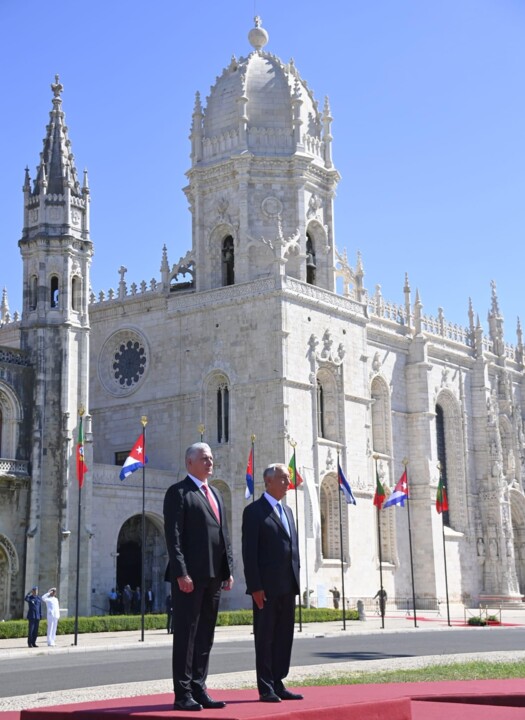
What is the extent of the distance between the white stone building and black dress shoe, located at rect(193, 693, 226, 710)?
104 ft

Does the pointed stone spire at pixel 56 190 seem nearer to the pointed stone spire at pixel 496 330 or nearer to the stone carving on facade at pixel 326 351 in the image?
the stone carving on facade at pixel 326 351

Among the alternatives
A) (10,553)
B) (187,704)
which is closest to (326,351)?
(10,553)

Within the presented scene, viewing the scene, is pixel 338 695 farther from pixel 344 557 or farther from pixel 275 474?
pixel 344 557

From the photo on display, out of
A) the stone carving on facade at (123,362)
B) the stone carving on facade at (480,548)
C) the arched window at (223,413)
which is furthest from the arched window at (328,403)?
the stone carving on facade at (480,548)

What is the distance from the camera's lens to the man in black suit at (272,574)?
11.4m

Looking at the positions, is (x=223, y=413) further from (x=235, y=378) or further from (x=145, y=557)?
(x=145, y=557)

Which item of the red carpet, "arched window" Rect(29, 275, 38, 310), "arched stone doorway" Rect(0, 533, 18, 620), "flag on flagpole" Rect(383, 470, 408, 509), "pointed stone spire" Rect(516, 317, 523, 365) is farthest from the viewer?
"pointed stone spire" Rect(516, 317, 523, 365)

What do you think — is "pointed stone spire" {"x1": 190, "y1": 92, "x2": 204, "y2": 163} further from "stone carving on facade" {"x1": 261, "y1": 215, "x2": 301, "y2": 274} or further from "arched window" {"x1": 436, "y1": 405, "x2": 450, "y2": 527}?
"arched window" {"x1": 436, "y1": 405, "x2": 450, "y2": 527}

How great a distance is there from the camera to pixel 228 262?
2084 inches

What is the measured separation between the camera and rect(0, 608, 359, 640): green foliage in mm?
35750

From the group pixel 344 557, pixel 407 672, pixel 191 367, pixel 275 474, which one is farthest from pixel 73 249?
pixel 275 474

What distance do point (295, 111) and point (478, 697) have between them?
44.3m

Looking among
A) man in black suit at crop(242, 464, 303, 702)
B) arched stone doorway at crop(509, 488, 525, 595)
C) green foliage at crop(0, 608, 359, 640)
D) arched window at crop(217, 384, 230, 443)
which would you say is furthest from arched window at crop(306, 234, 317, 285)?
man in black suit at crop(242, 464, 303, 702)

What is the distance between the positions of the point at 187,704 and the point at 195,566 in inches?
58.3
